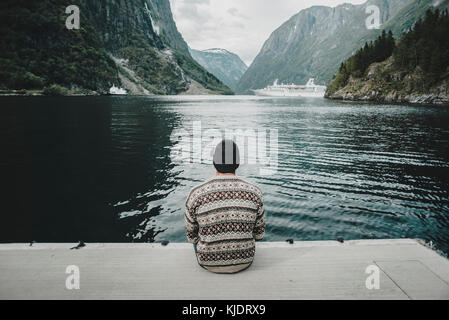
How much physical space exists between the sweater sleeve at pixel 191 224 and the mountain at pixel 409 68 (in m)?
104

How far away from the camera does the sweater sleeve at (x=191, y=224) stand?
4.32 m

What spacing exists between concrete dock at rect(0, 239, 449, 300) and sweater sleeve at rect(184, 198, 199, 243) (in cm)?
69

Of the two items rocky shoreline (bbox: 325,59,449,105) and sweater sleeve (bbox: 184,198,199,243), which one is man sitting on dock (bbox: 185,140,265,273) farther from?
rocky shoreline (bbox: 325,59,449,105)

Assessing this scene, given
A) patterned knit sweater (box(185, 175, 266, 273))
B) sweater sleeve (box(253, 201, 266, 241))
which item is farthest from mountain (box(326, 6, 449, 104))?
patterned knit sweater (box(185, 175, 266, 273))

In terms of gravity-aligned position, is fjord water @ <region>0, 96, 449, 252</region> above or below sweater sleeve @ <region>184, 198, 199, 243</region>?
below

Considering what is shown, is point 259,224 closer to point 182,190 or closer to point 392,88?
point 182,190

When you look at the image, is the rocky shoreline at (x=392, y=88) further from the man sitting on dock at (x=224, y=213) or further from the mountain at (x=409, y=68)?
the man sitting on dock at (x=224, y=213)

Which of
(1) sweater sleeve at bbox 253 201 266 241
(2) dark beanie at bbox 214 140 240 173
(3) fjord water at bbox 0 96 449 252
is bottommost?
(3) fjord water at bbox 0 96 449 252

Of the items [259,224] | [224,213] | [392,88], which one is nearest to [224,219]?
[224,213]

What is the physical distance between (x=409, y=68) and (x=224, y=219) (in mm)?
119175

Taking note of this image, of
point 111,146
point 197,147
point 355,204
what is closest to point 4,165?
point 111,146

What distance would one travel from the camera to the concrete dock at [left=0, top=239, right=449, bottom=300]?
4.23 metres

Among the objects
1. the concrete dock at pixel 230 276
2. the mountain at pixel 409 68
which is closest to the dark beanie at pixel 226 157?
the concrete dock at pixel 230 276
